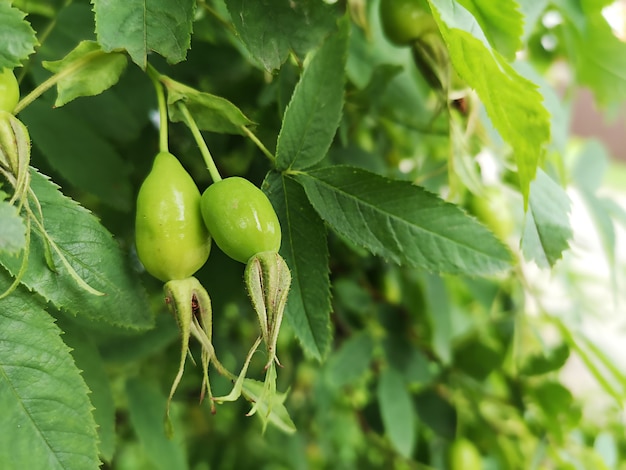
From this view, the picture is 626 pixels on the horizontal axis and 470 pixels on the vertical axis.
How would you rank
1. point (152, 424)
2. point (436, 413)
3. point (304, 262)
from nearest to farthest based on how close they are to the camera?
point (304, 262), point (152, 424), point (436, 413)

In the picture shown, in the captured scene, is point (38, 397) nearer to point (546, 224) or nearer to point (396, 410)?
point (546, 224)

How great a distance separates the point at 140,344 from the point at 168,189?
0.28 meters

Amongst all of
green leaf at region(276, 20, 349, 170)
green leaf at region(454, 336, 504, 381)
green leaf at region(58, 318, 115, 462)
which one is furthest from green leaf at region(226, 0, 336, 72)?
green leaf at region(454, 336, 504, 381)

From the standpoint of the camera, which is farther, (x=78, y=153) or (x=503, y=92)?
(x=78, y=153)

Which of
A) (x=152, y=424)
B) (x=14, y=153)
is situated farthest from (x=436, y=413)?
(x=14, y=153)

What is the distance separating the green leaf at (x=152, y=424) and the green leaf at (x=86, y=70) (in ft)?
1.13

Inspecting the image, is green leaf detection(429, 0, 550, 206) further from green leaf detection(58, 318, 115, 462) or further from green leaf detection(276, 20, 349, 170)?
green leaf detection(58, 318, 115, 462)

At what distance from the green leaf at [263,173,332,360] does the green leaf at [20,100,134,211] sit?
0.53ft

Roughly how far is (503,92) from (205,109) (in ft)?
0.54

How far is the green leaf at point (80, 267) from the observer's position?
0.32 m

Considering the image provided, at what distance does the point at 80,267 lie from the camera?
33cm

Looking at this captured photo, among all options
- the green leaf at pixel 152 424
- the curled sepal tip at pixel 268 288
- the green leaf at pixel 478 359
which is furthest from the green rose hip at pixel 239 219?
the green leaf at pixel 478 359

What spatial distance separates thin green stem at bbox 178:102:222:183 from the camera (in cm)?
34

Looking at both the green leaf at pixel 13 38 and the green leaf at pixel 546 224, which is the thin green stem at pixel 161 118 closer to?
the green leaf at pixel 13 38
